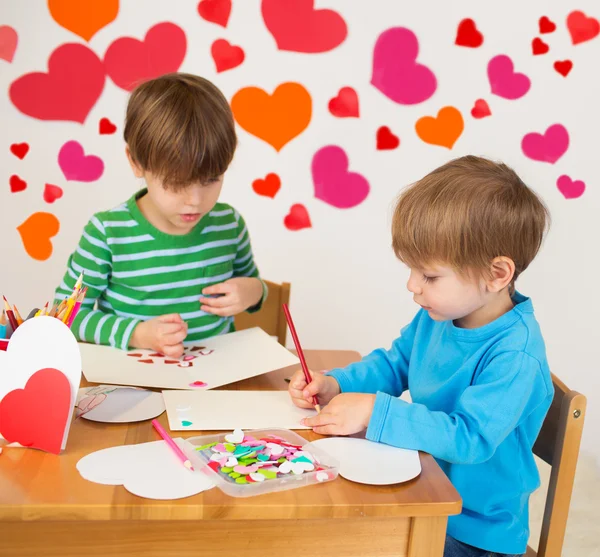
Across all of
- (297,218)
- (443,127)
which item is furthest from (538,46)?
(297,218)

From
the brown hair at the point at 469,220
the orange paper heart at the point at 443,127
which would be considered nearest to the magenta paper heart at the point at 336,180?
the orange paper heart at the point at 443,127

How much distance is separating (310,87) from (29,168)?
79cm

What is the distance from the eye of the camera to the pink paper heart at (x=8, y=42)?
1.97 m

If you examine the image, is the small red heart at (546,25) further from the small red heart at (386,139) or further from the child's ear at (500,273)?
the child's ear at (500,273)

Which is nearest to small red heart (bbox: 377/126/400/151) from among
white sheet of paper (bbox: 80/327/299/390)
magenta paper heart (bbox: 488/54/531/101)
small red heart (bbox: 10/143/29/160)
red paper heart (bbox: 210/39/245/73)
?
magenta paper heart (bbox: 488/54/531/101)

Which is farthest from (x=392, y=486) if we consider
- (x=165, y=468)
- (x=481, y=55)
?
(x=481, y=55)

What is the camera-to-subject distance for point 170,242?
1325 mm

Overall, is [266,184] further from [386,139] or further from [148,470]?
[148,470]

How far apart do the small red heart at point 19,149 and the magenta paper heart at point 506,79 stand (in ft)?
4.20

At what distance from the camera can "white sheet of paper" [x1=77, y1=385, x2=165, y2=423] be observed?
3.01 ft

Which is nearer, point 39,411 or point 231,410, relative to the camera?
point 39,411

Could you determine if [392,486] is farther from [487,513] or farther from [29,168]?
[29,168]

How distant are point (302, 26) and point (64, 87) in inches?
25.5

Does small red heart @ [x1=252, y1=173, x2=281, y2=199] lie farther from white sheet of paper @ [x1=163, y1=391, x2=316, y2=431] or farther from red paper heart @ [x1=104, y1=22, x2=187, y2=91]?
white sheet of paper @ [x1=163, y1=391, x2=316, y2=431]
